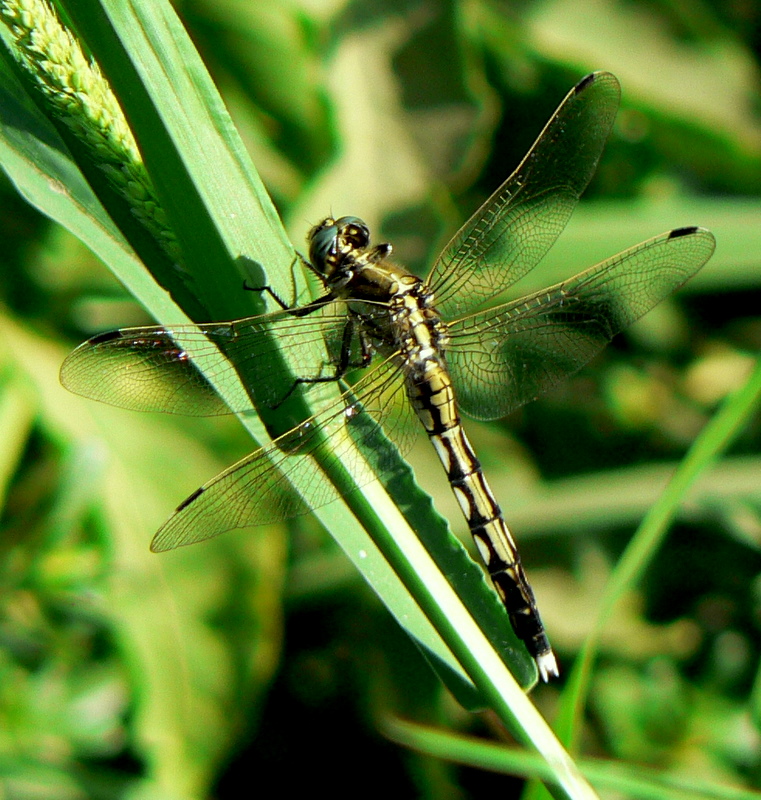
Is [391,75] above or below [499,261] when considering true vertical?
above

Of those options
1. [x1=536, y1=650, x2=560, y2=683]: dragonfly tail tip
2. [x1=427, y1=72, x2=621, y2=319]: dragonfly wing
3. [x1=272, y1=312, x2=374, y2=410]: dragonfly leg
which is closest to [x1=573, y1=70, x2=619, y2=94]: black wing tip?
[x1=427, y1=72, x2=621, y2=319]: dragonfly wing

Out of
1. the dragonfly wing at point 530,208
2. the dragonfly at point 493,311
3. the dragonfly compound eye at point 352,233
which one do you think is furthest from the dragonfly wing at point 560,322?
the dragonfly compound eye at point 352,233

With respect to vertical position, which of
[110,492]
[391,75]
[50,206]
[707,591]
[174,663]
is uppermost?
[50,206]

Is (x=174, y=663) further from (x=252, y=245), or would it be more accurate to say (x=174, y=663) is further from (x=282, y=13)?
(x=282, y=13)

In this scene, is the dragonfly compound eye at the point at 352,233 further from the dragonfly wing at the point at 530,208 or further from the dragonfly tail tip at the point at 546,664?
the dragonfly tail tip at the point at 546,664

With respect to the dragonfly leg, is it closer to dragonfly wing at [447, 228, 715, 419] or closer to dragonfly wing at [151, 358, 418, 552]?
dragonfly wing at [151, 358, 418, 552]

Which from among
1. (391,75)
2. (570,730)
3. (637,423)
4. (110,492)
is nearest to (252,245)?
(570,730)

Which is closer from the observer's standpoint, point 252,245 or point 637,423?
point 252,245
